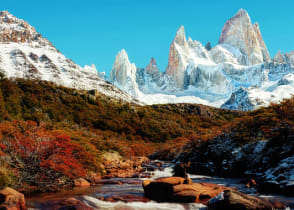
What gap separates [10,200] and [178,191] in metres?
6.65

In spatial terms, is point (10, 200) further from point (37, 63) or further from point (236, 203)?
point (37, 63)

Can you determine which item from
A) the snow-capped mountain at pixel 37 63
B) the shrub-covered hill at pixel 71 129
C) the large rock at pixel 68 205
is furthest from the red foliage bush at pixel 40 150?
the snow-capped mountain at pixel 37 63

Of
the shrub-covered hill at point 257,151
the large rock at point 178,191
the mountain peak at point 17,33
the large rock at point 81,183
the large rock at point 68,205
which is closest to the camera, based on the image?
the large rock at point 68,205

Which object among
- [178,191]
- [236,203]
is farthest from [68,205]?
[236,203]

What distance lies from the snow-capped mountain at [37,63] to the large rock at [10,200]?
113 metres

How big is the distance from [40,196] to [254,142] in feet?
51.2

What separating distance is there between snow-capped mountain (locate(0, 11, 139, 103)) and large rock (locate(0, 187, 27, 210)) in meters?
113

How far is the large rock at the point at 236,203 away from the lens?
8703 mm

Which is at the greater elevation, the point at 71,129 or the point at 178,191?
the point at 71,129

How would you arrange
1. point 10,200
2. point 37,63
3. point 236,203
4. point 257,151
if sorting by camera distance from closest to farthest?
point 10,200 → point 236,203 → point 257,151 → point 37,63

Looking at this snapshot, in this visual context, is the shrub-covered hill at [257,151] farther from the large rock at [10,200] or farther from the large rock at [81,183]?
the large rock at [10,200]

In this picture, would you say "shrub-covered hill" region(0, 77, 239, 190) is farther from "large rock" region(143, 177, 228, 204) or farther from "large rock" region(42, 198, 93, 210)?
"large rock" region(143, 177, 228, 204)

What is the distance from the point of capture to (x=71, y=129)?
97.2ft

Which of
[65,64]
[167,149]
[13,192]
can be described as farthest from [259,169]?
[65,64]
